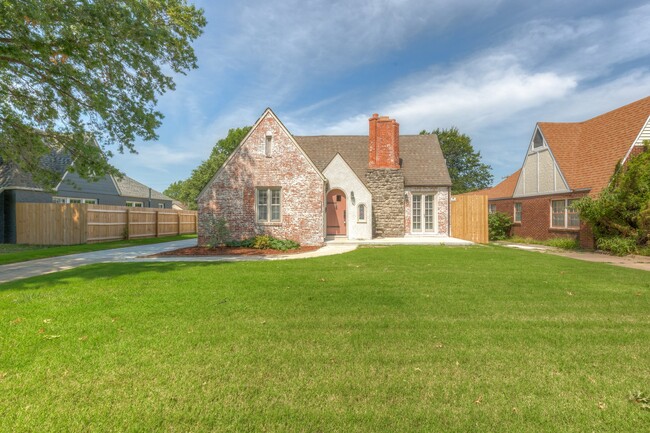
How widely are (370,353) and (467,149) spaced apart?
165 ft

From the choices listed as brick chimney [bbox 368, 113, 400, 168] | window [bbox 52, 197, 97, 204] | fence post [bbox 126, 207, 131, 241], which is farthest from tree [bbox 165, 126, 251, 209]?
brick chimney [bbox 368, 113, 400, 168]

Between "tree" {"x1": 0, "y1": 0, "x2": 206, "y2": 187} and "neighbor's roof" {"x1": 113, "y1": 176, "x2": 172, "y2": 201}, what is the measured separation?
15250mm

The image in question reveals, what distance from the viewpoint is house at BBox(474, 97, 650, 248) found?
53.2 ft

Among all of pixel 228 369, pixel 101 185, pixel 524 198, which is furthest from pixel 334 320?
pixel 101 185

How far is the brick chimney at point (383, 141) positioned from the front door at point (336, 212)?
3.26 meters

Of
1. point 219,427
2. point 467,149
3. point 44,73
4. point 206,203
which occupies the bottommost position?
point 219,427

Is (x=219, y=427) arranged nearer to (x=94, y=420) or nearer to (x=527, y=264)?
(x=94, y=420)

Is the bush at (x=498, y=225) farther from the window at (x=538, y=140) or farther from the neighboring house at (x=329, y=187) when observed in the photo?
the window at (x=538, y=140)

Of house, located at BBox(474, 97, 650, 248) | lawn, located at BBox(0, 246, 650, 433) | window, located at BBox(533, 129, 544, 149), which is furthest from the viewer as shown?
window, located at BBox(533, 129, 544, 149)

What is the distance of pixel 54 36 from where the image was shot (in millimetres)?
9961

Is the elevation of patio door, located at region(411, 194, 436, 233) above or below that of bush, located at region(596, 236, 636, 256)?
above

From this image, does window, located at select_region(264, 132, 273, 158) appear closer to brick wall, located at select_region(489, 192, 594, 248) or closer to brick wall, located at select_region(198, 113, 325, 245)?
brick wall, located at select_region(198, 113, 325, 245)

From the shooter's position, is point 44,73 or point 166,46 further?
point 166,46

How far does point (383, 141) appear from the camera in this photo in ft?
67.1
